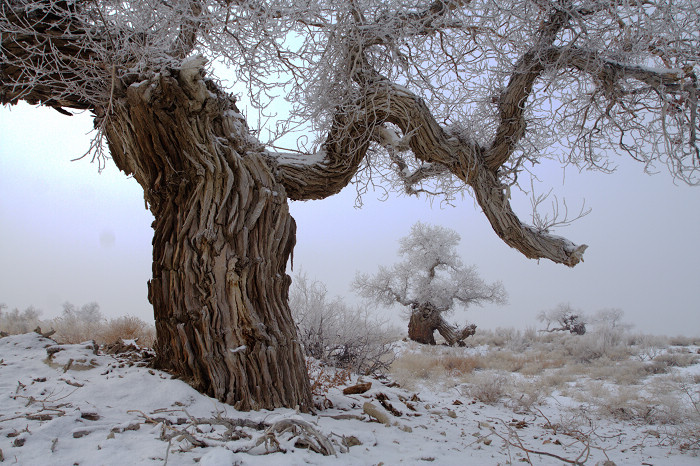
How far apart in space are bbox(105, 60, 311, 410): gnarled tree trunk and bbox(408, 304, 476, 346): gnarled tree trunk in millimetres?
13515

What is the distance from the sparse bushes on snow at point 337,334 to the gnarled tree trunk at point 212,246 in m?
3.83

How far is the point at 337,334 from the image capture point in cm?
810

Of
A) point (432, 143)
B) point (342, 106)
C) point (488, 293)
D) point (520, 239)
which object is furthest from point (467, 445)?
point (488, 293)

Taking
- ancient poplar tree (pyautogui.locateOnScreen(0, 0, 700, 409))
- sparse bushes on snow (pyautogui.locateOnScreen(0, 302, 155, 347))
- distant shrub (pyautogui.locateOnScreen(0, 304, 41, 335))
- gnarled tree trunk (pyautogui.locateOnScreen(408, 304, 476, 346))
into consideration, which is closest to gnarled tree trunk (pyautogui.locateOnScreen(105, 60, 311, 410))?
ancient poplar tree (pyautogui.locateOnScreen(0, 0, 700, 409))

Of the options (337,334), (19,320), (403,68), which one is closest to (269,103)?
(403,68)

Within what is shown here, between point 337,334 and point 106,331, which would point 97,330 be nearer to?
point 106,331

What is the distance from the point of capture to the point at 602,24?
13.5 ft

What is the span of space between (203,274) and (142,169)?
115 cm

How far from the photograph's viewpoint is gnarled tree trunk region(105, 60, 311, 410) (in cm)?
310

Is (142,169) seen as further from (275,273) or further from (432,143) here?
(432,143)

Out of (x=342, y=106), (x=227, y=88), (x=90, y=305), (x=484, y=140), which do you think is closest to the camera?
(x=227, y=88)

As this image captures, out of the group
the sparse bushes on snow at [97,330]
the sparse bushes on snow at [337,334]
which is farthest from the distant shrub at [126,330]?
the sparse bushes on snow at [337,334]

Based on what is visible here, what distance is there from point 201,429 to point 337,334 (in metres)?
5.81

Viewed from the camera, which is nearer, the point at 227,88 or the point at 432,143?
the point at 227,88
